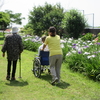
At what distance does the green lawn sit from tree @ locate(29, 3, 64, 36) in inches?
629

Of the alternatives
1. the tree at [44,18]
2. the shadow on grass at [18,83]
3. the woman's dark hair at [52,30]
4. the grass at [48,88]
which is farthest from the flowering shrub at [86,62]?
the tree at [44,18]

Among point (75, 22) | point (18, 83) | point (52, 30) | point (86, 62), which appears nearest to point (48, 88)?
point (18, 83)

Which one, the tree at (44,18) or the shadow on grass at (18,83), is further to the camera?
the tree at (44,18)

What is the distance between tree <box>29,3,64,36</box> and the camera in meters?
22.2

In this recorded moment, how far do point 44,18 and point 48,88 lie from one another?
18054mm

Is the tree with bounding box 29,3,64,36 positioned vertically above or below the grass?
above

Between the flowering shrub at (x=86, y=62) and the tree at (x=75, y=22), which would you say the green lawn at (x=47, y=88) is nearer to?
the flowering shrub at (x=86, y=62)

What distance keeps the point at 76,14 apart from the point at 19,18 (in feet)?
164

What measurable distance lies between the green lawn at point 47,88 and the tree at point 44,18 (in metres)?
16.0

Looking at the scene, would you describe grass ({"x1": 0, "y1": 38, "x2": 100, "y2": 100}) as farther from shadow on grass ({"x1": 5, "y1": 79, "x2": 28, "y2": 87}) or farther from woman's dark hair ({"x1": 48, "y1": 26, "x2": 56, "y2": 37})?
woman's dark hair ({"x1": 48, "y1": 26, "x2": 56, "y2": 37})

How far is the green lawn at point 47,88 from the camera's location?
14.9 ft

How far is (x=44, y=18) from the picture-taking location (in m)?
22.7

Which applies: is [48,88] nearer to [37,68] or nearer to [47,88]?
[47,88]

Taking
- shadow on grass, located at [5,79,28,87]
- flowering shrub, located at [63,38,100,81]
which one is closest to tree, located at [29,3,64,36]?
flowering shrub, located at [63,38,100,81]
